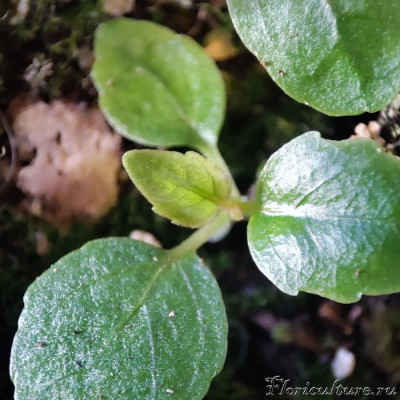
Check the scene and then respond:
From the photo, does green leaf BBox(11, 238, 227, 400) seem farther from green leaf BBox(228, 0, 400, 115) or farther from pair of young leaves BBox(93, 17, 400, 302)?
green leaf BBox(228, 0, 400, 115)

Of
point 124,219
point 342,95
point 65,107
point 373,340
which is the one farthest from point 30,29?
point 373,340

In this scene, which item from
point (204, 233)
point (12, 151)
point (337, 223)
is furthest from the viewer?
point (12, 151)

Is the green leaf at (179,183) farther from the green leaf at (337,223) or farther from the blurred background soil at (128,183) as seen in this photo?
the blurred background soil at (128,183)

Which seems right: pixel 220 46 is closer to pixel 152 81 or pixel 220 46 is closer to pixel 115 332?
pixel 152 81

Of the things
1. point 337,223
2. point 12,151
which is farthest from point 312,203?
point 12,151

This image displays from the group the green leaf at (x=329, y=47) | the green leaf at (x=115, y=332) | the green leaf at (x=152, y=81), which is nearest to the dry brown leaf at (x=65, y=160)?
the green leaf at (x=152, y=81)

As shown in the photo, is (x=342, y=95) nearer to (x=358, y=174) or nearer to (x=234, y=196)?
(x=358, y=174)
